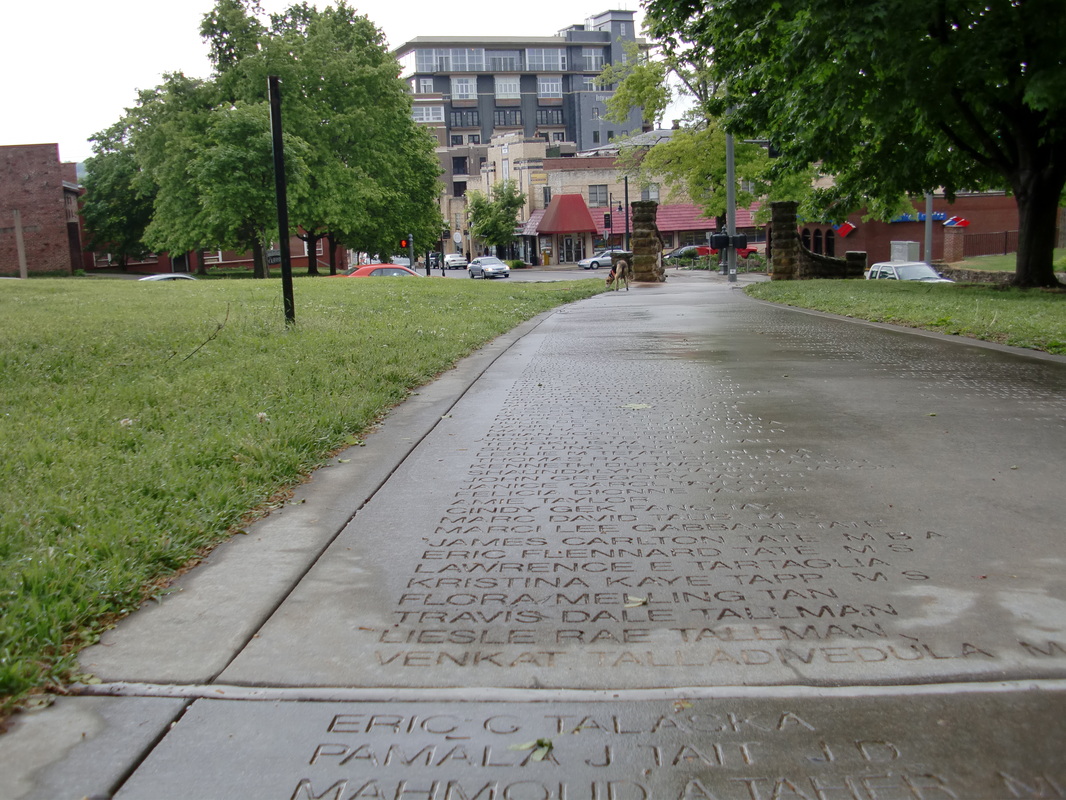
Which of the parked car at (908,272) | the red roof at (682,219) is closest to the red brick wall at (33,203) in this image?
the red roof at (682,219)

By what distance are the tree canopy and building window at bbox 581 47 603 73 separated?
8313 centimetres

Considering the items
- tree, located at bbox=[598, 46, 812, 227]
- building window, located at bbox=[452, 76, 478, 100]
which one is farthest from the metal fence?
building window, located at bbox=[452, 76, 478, 100]

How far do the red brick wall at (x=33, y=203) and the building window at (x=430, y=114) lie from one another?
69296 mm

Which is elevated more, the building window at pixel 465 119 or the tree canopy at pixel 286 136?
the building window at pixel 465 119

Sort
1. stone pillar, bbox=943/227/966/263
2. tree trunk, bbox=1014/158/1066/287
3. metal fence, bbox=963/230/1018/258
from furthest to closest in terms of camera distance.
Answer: metal fence, bbox=963/230/1018/258 → stone pillar, bbox=943/227/966/263 → tree trunk, bbox=1014/158/1066/287

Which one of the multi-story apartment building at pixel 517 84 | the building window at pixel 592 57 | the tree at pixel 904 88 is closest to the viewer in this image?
the tree at pixel 904 88

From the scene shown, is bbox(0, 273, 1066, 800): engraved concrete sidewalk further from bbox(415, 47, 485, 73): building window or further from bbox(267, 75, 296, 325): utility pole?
bbox(415, 47, 485, 73): building window

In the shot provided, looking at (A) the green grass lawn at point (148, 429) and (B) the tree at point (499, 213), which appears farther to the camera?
(B) the tree at point (499, 213)

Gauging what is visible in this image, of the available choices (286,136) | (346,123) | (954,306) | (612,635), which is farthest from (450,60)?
(612,635)

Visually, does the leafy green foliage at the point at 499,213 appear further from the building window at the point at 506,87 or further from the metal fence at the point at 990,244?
the building window at the point at 506,87

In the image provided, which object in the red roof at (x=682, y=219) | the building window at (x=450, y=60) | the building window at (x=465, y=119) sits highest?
the building window at (x=450, y=60)

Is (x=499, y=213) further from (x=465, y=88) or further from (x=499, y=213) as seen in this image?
(x=465, y=88)

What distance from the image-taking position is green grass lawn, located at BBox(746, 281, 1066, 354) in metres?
12.9

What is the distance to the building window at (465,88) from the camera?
126750 mm
